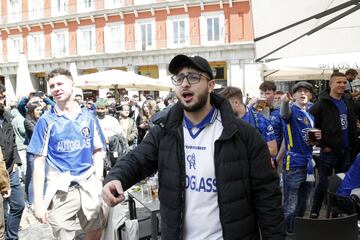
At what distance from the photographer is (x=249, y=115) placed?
4.37 metres

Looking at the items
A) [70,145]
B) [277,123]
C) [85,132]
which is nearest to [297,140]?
[277,123]

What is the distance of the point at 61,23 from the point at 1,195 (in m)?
31.7

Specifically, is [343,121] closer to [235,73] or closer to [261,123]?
[261,123]

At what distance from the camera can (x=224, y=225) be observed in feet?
7.14

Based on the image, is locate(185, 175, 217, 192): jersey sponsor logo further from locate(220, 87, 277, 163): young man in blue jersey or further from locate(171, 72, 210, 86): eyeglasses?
locate(220, 87, 277, 163): young man in blue jersey

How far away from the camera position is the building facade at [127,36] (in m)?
27.6

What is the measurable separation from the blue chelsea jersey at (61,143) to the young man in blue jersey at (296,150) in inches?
96.5

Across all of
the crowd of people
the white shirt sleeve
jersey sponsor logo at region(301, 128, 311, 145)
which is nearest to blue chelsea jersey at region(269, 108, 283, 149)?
the crowd of people

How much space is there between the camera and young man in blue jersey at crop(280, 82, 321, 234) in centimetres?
489

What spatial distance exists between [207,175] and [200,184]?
0.07 metres

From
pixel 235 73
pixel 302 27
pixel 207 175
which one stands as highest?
pixel 235 73

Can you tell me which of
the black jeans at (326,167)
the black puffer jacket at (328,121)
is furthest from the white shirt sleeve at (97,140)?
the black jeans at (326,167)

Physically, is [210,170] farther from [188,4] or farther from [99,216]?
[188,4]

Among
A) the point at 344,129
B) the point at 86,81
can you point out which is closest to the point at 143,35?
the point at 86,81
